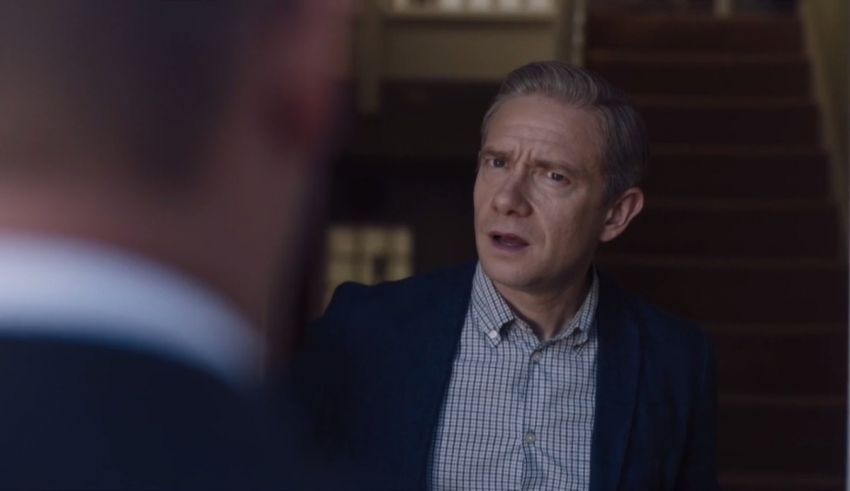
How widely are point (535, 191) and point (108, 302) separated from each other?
4.23 feet

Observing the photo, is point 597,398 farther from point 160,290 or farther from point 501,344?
point 160,290

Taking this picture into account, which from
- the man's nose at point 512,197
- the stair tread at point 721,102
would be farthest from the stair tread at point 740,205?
the man's nose at point 512,197

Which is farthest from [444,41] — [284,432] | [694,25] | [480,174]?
[284,432]

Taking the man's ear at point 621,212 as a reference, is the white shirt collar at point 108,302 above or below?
above

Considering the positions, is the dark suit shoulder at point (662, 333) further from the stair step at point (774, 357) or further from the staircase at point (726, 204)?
the stair step at point (774, 357)

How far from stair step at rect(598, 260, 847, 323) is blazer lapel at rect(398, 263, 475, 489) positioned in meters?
3.10

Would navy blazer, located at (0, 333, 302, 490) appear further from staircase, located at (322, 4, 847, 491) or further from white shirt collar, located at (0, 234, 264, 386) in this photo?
staircase, located at (322, 4, 847, 491)

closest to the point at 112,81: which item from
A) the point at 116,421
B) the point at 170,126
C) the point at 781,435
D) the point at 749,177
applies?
the point at 170,126

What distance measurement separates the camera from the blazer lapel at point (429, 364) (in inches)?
69.2

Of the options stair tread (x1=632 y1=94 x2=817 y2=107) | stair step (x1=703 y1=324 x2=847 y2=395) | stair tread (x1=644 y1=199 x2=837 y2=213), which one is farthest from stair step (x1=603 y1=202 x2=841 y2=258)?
stair tread (x1=632 y1=94 x2=817 y2=107)

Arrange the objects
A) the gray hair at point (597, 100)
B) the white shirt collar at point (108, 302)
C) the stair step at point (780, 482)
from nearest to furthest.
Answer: the white shirt collar at point (108, 302) → the gray hair at point (597, 100) → the stair step at point (780, 482)

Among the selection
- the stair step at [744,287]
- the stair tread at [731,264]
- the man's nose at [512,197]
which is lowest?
the stair step at [744,287]

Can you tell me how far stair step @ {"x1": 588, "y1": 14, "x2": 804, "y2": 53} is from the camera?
251 inches

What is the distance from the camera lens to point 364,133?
6.70 m
